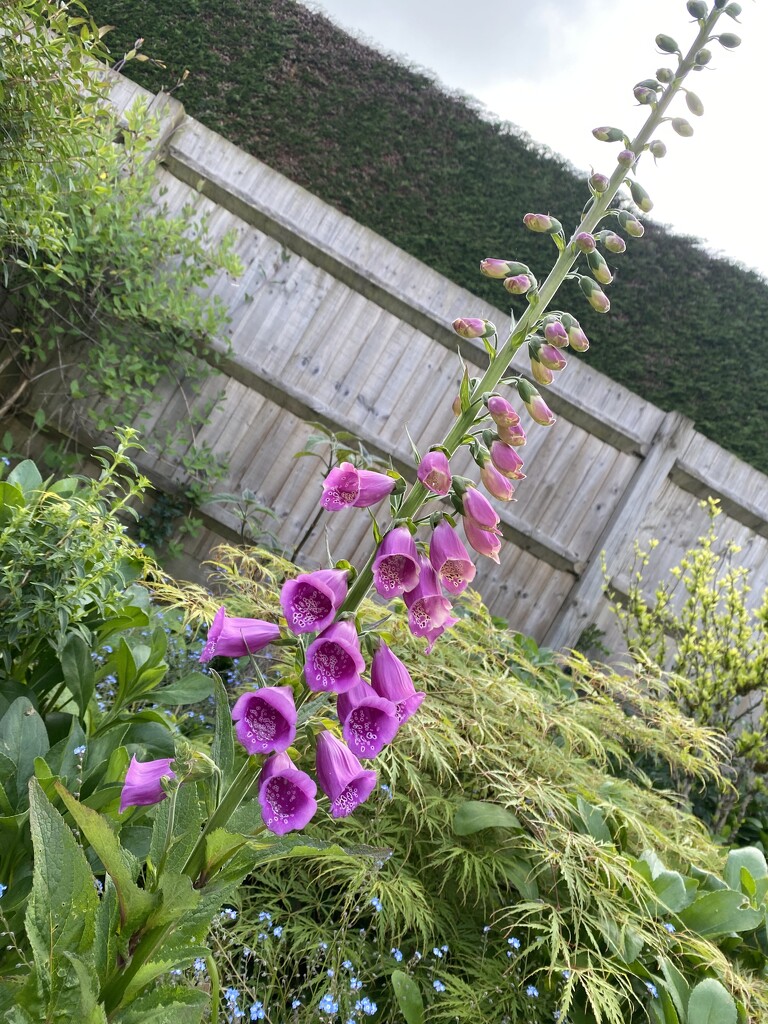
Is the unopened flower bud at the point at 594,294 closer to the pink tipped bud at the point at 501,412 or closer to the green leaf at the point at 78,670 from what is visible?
the pink tipped bud at the point at 501,412

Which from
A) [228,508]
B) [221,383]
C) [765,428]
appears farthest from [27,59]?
[765,428]

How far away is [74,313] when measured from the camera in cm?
409

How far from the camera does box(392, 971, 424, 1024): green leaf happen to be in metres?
1.66

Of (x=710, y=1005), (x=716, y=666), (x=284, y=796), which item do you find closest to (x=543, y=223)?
(x=284, y=796)

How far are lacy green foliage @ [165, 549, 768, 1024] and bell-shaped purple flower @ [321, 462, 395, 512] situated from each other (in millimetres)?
395

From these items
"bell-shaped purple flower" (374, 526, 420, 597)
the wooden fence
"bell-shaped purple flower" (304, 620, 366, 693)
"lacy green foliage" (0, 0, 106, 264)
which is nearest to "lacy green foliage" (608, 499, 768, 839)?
the wooden fence

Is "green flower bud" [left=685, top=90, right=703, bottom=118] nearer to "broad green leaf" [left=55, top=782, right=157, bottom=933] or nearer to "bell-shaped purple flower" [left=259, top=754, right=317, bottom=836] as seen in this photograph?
"bell-shaped purple flower" [left=259, top=754, right=317, bottom=836]

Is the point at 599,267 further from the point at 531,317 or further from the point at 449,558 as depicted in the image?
the point at 449,558

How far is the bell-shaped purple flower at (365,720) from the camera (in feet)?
3.59

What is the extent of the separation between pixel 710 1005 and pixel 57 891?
152 centimetres

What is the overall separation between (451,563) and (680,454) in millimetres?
3982

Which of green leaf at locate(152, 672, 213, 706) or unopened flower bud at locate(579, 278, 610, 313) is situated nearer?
unopened flower bud at locate(579, 278, 610, 313)

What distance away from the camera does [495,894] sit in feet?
6.82

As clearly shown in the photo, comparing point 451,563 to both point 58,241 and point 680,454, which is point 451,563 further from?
point 680,454
